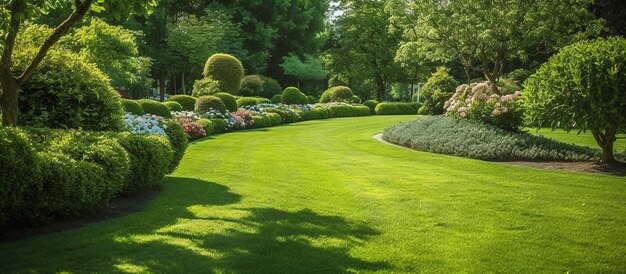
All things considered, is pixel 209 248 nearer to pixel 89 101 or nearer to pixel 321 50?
pixel 89 101

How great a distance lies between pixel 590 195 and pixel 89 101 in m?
8.24

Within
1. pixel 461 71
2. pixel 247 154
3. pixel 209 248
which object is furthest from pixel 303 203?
pixel 461 71

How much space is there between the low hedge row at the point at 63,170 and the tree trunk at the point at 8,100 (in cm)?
27

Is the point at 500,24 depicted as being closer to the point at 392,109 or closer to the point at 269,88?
the point at 392,109

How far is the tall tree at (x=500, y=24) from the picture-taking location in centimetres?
2164

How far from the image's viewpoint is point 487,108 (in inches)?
596

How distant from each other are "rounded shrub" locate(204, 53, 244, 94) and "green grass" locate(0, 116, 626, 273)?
22402 mm

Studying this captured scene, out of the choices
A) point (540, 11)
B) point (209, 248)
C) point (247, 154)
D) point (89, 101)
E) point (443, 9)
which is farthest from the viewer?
point (443, 9)

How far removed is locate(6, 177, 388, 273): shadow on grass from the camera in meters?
4.84

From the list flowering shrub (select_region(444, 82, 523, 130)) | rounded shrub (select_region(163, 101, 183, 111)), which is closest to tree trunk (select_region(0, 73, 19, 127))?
flowering shrub (select_region(444, 82, 523, 130))

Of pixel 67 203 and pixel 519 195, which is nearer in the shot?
pixel 67 203

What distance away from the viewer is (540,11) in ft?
71.2

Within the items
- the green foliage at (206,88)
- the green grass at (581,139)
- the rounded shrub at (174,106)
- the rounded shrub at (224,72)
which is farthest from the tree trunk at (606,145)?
the rounded shrub at (224,72)

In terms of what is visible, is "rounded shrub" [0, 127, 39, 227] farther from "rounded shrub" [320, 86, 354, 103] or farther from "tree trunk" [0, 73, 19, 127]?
"rounded shrub" [320, 86, 354, 103]
